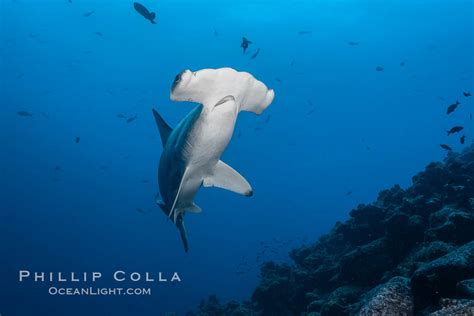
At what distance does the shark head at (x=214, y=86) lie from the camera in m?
3.18

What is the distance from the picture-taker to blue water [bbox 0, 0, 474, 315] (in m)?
42.3

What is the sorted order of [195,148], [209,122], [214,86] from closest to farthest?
[214,86] < [209,122] < [195,148]

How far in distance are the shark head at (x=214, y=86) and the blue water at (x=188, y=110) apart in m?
23.0

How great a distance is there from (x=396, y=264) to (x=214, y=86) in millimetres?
5412

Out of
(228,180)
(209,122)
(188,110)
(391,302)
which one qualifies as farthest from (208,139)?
(188,110)

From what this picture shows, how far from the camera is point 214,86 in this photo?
11.0 ft

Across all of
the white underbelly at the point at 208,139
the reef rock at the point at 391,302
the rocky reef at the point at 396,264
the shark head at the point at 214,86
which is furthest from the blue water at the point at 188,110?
the shark head at the point at 214,86

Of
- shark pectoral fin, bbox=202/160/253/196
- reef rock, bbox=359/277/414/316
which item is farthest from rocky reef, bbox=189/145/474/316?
shark pectoral fin, bbox=202/160/253/196

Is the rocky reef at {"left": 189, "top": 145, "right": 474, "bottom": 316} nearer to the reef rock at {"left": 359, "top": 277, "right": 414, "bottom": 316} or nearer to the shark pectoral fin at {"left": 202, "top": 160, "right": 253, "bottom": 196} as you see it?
the reef rock at {"left": 359, "top": 277, "right": 414, "bottom": 316}

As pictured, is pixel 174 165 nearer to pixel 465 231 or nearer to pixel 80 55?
pixel 465 231

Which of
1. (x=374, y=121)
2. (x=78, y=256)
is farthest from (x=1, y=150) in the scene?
(x=374, y=121)

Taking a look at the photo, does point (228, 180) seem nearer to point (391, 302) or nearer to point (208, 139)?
point (208, 139)

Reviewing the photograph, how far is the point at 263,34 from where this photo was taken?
44.0m

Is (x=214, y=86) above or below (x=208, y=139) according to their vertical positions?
above
